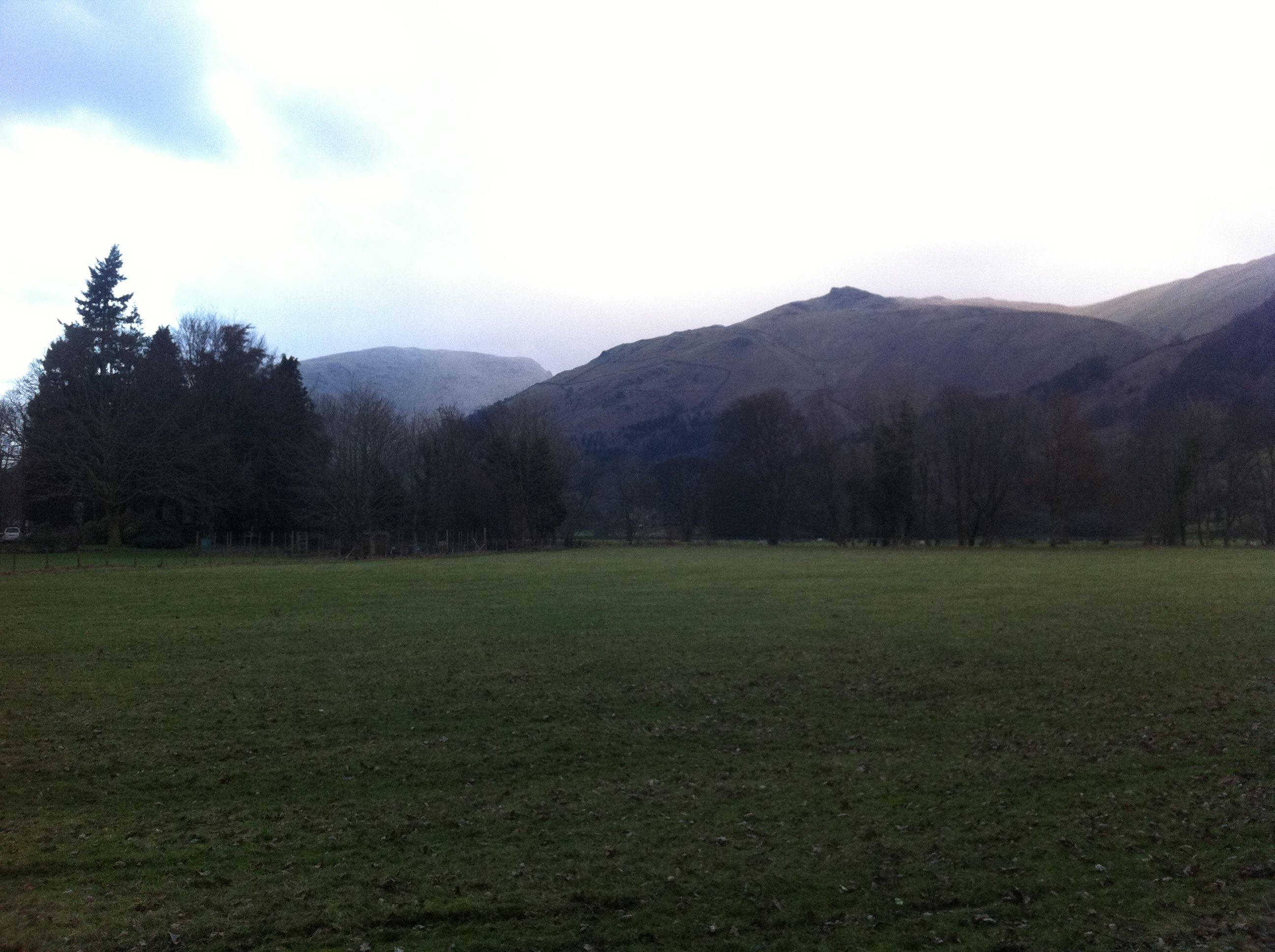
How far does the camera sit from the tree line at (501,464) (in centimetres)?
7156

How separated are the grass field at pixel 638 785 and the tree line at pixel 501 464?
54.0 m

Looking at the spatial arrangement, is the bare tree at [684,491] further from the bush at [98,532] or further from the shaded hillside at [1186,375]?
the bush at [98,532]

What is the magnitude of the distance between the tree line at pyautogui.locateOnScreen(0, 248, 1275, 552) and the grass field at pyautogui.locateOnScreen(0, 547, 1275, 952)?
5405 cm

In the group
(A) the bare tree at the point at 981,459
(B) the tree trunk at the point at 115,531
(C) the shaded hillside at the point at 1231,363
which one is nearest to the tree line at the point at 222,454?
(B) the tree trunk at the point at 115,531

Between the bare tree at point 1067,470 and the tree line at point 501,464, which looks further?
the bare tree at point 1067,470

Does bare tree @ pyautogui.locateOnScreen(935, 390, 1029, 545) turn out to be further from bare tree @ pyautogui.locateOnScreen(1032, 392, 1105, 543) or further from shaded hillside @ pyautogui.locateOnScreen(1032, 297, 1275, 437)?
shaded hillside @ pyautogui.locateOnScreen(1032, 297, 1275, 437)

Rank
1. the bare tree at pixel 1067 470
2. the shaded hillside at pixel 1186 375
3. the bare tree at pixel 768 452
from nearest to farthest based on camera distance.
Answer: the bare tree at pixel 1067 470, the bare tree at pixel 768 452, the shaded hillside at pixel 1186 375

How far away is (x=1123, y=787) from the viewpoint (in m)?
11.2

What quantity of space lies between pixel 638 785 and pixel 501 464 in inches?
3425

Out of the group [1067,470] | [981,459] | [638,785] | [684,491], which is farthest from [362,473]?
[638,785]

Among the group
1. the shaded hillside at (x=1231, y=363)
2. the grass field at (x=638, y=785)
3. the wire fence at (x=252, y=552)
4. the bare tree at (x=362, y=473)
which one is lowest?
the grass field at (x=638, y=785)

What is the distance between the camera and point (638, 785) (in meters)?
11.7

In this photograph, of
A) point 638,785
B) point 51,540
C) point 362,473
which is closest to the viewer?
point 638,785

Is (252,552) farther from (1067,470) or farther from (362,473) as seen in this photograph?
(1067,470)
